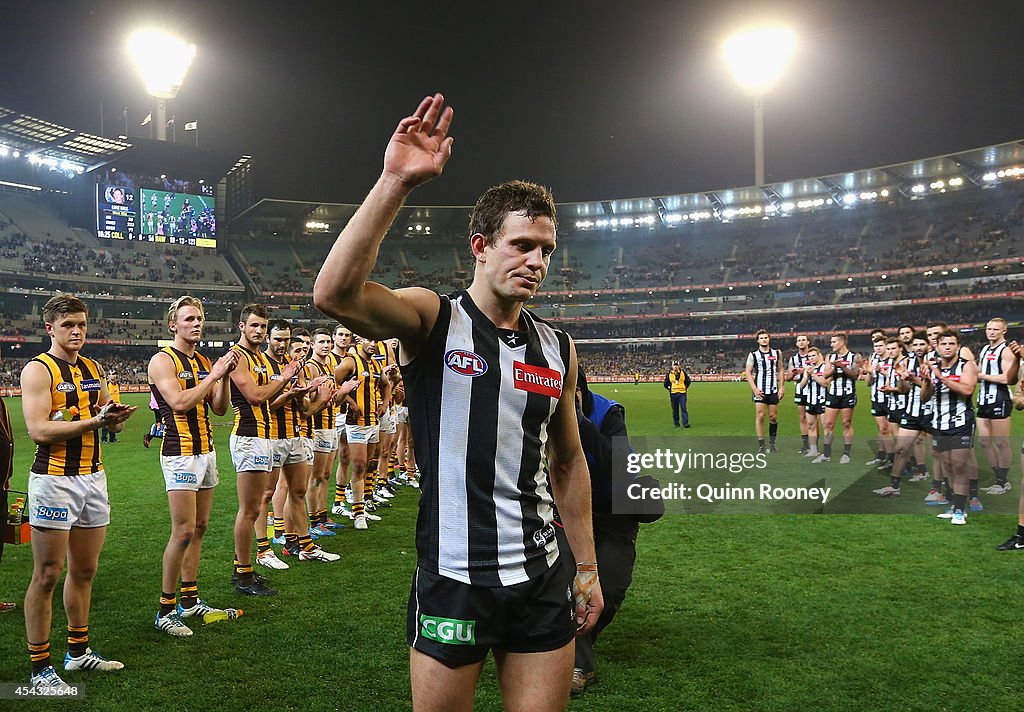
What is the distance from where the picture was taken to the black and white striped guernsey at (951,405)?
8.93 metres

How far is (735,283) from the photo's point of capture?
6253 cm

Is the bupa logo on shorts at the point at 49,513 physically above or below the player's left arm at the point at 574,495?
below

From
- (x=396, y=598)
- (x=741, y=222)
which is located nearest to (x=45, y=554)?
(x=396, y=598)

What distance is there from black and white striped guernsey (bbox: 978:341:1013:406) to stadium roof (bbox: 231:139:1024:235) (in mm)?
50037

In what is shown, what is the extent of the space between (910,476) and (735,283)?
53.5m

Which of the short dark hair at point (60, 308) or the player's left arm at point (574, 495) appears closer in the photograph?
the player's left arm at point (574, 495)

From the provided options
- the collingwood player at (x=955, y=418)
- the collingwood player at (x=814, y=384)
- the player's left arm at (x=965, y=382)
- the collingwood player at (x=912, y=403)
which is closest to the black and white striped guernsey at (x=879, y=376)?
the collingwood player at (x=912, y=403)

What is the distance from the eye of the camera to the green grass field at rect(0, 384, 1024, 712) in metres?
4.26

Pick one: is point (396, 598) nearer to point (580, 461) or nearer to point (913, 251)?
point (580, 461)

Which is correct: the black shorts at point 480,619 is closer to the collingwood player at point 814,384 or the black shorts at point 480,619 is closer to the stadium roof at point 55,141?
the collingwood player at point 814,384

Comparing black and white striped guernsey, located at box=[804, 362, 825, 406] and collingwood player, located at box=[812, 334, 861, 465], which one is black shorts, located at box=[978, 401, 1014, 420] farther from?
black and white striped guernsey, located at box=[804, 362, 825, 406]

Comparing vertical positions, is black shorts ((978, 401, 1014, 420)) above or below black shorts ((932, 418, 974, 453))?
above

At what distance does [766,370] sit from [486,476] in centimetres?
1282

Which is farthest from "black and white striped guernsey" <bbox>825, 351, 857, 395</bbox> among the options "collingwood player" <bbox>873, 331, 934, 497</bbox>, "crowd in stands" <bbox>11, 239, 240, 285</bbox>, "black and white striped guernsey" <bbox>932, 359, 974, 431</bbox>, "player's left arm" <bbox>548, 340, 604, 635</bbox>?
"crowd in stands" <bbox>11, 239, 240, 285</bbox>
